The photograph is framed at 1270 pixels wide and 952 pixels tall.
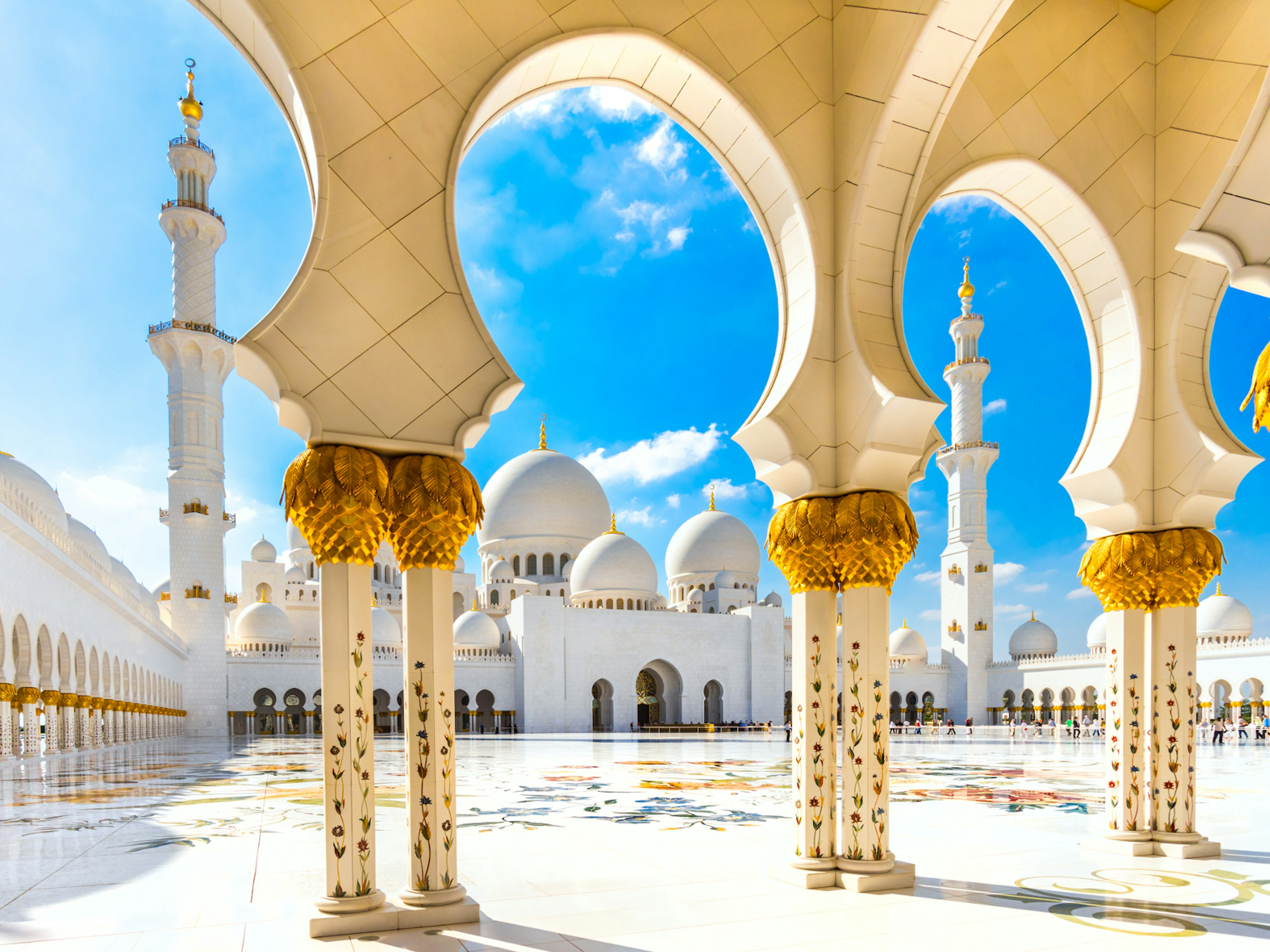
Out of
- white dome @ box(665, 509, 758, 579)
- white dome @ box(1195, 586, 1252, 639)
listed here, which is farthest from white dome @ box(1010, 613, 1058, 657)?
white dome @ box(665, 509, 758, 579)

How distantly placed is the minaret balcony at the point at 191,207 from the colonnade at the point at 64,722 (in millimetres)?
10082

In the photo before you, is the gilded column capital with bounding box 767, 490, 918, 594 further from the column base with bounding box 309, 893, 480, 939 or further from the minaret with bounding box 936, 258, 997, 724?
the minaret with bounding box 936, 258, 997, 724

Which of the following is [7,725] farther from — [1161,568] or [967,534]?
[967,534]

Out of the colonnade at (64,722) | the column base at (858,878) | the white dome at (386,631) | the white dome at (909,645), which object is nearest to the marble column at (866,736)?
the column base at (858,878)

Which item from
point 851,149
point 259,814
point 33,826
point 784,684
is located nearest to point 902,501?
point 851,149

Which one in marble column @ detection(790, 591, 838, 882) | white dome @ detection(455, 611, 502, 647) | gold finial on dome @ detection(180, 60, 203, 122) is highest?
gold finial on dome @ detection(180, 60, 203, 122)

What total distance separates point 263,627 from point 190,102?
12942 millimetres

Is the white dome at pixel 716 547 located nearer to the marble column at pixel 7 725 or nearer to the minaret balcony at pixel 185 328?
the minaret balcony at pixel 185 328

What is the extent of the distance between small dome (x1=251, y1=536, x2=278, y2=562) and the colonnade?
10.9 meters

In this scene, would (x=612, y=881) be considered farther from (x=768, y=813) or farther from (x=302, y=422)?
(x=768, y=813)

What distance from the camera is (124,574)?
2083 cm

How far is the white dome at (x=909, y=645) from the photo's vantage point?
29.4m

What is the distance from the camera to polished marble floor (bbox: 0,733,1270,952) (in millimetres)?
2938

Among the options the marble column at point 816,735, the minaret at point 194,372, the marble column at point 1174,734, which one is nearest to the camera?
the marble column at point 816,735
